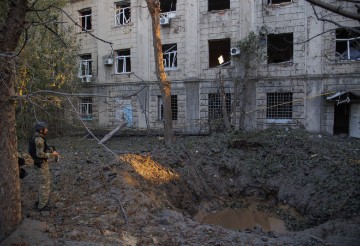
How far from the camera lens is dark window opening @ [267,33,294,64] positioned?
17634 millimetres

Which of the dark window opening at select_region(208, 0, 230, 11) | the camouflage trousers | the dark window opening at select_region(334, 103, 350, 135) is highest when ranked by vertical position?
the dark window opening at select_region(208, 0, 230, 11)

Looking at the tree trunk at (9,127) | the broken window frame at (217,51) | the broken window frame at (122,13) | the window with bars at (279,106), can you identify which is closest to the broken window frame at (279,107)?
the window with bars at (279,106)

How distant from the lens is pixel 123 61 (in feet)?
71.4

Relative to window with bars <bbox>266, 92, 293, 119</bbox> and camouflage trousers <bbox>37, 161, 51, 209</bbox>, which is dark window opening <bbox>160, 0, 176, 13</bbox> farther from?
camouflage trousers <bbox>37, 161, 51, 209</bbox>

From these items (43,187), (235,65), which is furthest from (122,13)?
(43,187)

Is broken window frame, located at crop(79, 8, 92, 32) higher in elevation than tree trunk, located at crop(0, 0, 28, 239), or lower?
higher

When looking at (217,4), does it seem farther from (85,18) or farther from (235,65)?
(85,18)

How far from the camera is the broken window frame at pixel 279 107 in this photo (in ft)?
56.4

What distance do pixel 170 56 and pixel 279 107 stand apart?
738 cm

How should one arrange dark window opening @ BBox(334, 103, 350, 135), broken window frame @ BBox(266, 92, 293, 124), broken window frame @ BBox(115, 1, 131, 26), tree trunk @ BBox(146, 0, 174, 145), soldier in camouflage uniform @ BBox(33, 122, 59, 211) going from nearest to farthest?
1. soldier in camouflage uniform @ BBox(33, 122, 59, 211)
2. tree trunk @ BBox(146, 0, 174, 145)
3. dark window opening @ BBox(334, 103, 350, 135)
4. broken window frame @ BBox(266, 92, 293, 124)
5. broken window frame @ BBox(115, 1, 131, 26)

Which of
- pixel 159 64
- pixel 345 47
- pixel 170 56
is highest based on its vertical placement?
pixel 170 56

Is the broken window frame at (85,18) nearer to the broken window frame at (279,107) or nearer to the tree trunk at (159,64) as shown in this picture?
the tree trunk at (159,64)

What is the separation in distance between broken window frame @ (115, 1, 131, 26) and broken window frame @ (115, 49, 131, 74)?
1896 mm

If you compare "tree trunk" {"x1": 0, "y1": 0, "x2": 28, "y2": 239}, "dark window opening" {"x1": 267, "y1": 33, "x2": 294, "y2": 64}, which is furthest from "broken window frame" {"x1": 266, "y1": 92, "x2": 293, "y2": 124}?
"tree trunk" {"x1": 0, "y1": 0, "x2": 28, "y2": 239}
